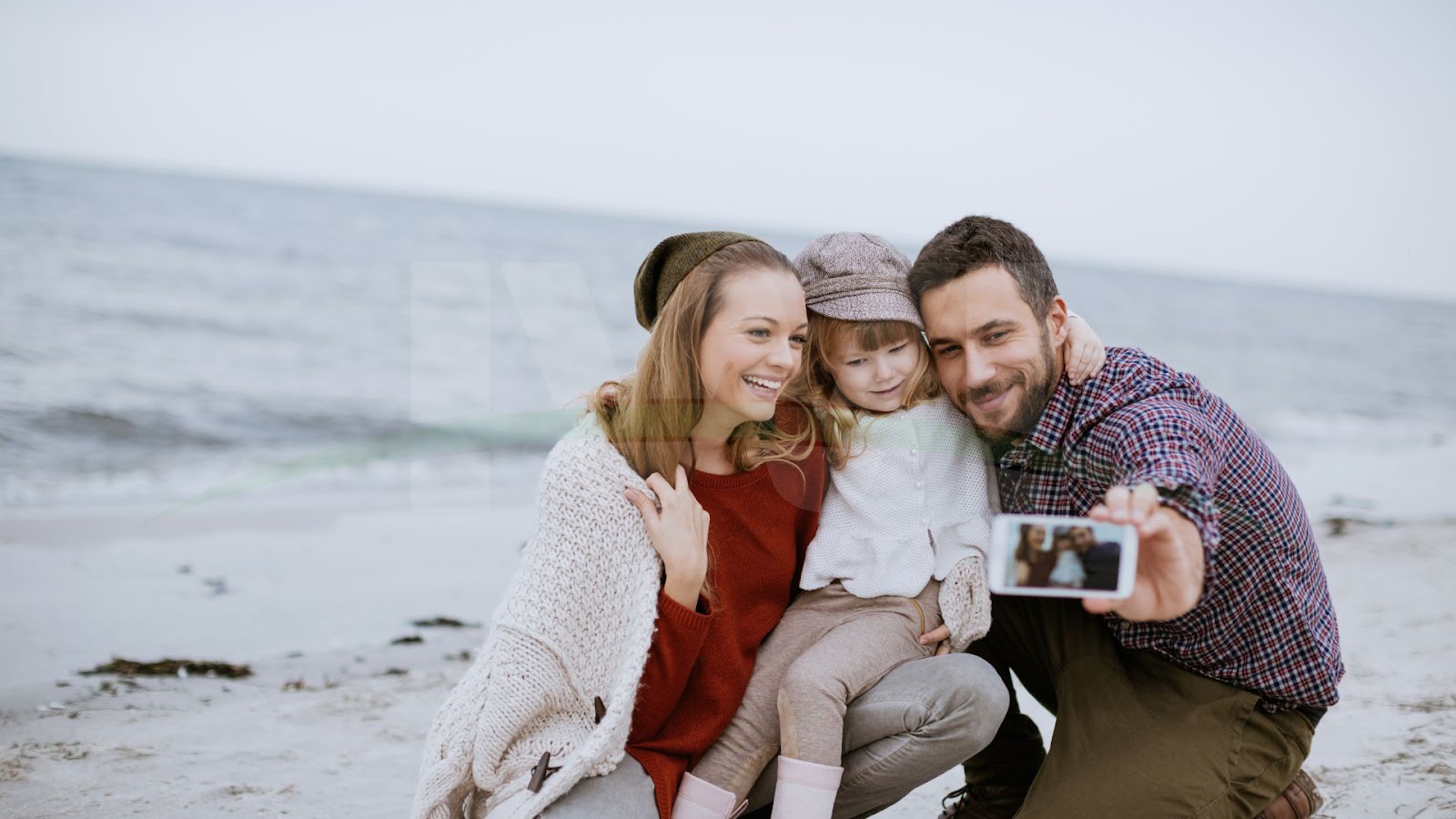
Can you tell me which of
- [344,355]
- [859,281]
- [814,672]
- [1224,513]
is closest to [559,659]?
[814,672]

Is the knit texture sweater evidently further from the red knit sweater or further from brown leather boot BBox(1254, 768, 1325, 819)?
brown leather boot BBox(1254, 768, 1325, 819)

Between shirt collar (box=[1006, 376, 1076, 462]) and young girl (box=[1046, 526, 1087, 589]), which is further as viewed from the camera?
shirt collar (box=[1006, 376, 1076, 462])

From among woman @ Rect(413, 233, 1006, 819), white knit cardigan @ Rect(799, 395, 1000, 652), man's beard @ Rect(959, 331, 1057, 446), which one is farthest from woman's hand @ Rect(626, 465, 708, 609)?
man's beard @ Rect(959, 331, 1057, 446)

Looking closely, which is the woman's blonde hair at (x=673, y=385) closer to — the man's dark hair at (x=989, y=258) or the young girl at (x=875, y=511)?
the young girl at (x=875, y=511)

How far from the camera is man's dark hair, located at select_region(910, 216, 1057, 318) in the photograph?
101 inches

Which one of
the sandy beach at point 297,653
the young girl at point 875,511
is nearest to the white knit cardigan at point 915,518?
the young girl at point 875,511

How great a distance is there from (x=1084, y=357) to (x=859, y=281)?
57 centimetres

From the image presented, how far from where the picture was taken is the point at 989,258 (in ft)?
8.39

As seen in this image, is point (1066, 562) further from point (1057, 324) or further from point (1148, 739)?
point (1148, 739)

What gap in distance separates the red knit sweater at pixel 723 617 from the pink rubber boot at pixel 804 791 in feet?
Result: 0.76

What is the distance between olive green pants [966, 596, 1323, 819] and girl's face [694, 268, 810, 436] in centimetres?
99

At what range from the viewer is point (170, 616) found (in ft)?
16.5

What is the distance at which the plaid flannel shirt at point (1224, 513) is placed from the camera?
244cm

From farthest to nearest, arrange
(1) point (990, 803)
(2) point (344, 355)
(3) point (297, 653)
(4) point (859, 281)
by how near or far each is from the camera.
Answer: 1. (2) point (344, 355)
2. (3) point (297, 653)
3. (1) point (990, 803)
4. (4) point (859, 281)
